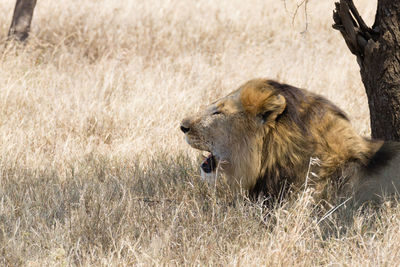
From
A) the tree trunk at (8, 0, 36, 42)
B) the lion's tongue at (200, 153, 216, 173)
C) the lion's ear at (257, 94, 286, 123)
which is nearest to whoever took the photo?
the lion's ear at (257, 94, 286, 123)

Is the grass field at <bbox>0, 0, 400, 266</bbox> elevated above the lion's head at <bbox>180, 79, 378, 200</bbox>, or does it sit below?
below

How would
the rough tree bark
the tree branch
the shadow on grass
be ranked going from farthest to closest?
the tree branch → the rough tree bark → the shadow on grass

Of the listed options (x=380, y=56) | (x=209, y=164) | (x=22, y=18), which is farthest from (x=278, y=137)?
(x=22, y=18)

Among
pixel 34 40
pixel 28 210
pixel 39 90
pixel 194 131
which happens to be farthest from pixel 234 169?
pixel 34 40

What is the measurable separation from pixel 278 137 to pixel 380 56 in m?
1.20

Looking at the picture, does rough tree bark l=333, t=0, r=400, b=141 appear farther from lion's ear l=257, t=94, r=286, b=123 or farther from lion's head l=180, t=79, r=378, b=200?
lion's ear l=257, t=94, r=286, b=123

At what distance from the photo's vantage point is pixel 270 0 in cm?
1306

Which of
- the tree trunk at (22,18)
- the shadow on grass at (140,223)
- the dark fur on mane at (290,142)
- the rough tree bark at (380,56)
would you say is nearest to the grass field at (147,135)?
the shadow on grass at (140,223)

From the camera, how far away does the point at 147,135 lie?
6.01m

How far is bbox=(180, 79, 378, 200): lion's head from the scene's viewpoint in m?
3.63

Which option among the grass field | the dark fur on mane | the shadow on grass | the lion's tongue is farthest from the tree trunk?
the dark fur on mane

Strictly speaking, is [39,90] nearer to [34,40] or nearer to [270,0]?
[34,40]

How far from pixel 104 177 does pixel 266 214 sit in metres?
1.57

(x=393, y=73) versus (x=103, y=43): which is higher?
(x=393, y=73)
